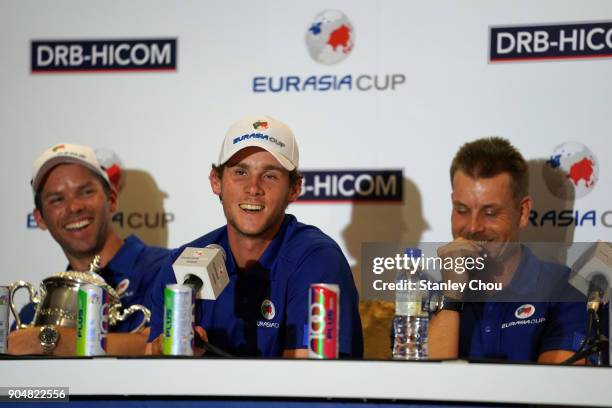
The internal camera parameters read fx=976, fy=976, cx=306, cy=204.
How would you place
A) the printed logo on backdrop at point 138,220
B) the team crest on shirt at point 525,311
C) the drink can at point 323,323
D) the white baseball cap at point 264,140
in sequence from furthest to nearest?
the printed logo on backdrop at point 138,220, the team crest on shirt at point 525,311, the white baseball cap at point 264,140, the drink can at point 323,323

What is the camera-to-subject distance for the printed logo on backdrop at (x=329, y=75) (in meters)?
3.68

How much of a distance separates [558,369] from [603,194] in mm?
1723

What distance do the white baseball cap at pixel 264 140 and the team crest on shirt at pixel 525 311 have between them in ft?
2.71

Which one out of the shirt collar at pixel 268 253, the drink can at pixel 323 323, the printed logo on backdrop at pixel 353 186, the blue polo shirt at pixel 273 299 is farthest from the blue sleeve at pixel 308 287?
the printed logo on backdrop at pixel 353 186

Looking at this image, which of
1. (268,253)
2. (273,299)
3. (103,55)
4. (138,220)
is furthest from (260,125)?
(103,55)

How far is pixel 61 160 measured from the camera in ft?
11.9

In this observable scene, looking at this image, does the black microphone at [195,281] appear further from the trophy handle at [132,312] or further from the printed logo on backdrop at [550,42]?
the printed logo on backdrop at [550,42]

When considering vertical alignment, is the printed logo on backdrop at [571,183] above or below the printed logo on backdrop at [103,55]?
below

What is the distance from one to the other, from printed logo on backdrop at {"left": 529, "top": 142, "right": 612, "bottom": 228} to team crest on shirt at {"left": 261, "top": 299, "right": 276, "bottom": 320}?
1171 millimetres

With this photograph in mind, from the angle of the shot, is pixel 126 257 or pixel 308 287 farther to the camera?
pixel 126 257

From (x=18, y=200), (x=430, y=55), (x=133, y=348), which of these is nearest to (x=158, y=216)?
(x=18, y=200)

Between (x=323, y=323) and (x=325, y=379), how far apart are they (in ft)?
0.59

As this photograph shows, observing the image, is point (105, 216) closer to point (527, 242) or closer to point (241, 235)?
point (241, 235)
